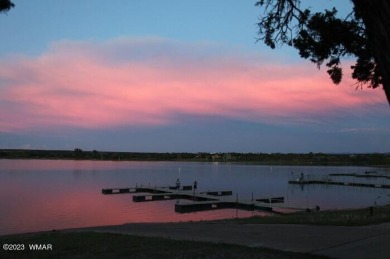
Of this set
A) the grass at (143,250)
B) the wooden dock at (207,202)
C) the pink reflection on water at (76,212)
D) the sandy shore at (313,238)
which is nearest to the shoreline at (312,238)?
the sandy shore at (313,238)

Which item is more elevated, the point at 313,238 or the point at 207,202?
the point at 313,238

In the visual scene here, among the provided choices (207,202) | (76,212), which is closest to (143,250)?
(76,212)

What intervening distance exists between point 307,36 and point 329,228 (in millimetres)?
6756

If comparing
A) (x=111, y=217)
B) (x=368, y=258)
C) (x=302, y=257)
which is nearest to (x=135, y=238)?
(x=302, y=257)

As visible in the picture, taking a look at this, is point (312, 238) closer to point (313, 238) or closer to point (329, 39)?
point (313, 238)

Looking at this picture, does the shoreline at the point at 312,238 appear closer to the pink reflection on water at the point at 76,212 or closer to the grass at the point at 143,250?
the grass at the point at 143,250

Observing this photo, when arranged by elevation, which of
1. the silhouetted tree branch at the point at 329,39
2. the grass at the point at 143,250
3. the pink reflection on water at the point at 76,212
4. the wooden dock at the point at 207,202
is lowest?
the pink reflection on water at the point at 76,212

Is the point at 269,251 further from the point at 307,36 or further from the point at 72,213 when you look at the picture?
the point at 72,213

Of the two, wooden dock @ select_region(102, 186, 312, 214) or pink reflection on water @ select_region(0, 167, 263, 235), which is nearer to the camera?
pink reflection on water @ select_region(0, 167, 263, 235)

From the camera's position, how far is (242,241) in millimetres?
11852

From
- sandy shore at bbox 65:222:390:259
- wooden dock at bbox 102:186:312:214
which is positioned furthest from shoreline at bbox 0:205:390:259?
wooden dock at bbox 102:186:312:214

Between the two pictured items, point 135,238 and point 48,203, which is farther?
point 48,203

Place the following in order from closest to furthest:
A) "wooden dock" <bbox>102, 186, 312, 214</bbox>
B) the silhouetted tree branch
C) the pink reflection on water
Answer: the silhouetted tree branch < the pink reflection on water < "wooden dock" <bbox>102, 186, 312, 214</bbox>

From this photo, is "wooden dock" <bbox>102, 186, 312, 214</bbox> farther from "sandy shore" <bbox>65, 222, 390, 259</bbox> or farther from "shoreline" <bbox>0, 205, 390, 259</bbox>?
"sandy shore" <bbox>65, 222, 390, 259</bbox>
